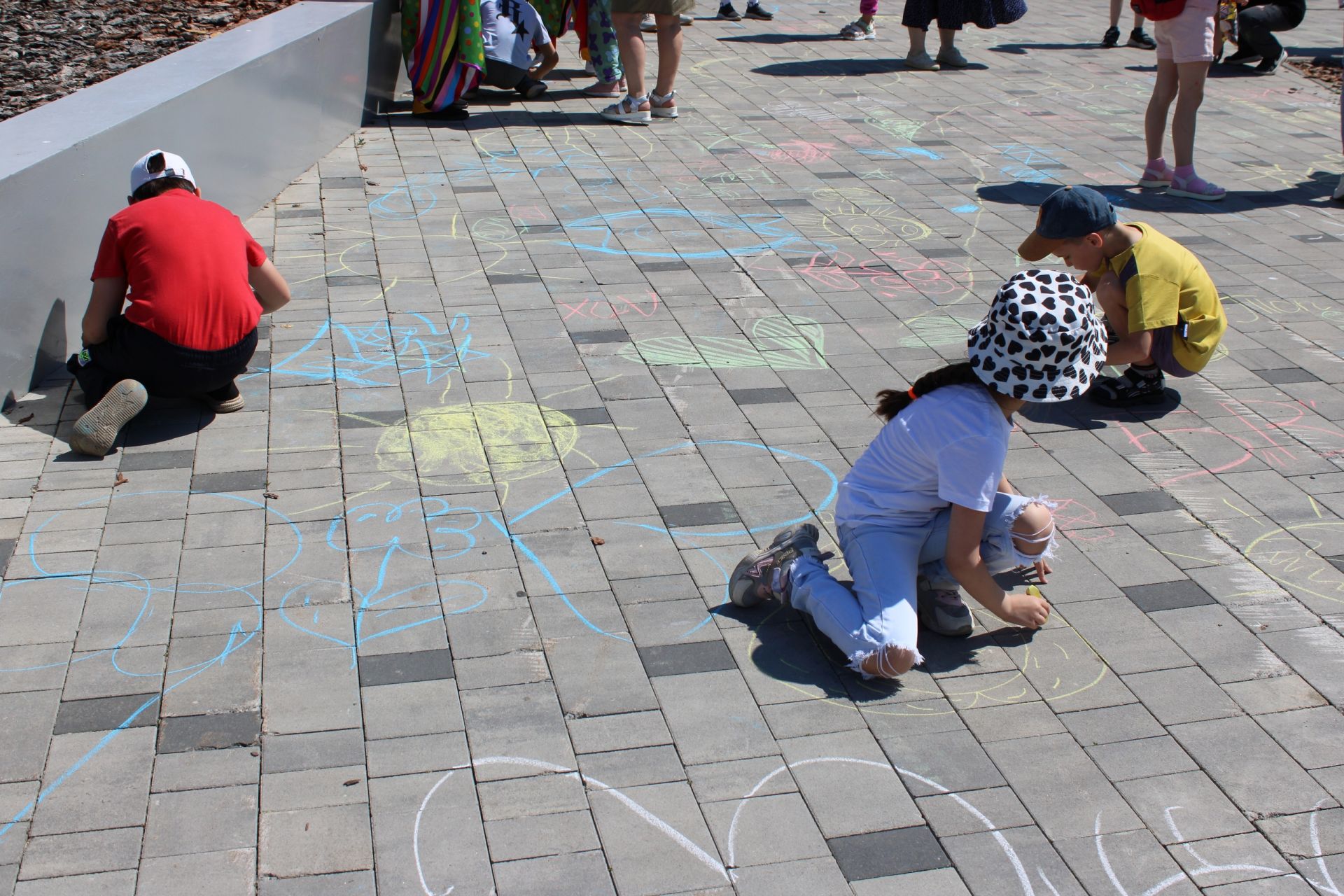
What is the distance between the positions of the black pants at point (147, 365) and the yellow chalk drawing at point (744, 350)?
5.18ft

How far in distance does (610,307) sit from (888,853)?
3.23 metres

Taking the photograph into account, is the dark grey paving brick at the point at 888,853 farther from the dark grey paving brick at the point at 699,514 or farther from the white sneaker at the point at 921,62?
the white sneaker at the point at 921,62

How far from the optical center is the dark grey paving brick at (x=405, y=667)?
3000 mm

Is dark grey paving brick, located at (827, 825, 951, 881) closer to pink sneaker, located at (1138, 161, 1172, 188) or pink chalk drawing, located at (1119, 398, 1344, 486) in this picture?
pink chalk drawing, located at (1119, 398, 1344, 486)

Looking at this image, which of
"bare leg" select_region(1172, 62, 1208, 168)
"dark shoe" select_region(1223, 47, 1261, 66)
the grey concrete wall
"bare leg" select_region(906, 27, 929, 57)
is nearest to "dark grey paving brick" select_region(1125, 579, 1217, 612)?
the grey concrete wall

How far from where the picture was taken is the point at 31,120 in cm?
495

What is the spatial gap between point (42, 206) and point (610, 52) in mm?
5351

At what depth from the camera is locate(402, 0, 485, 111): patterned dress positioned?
8.19 meters

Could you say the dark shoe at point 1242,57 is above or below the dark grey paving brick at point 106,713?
above

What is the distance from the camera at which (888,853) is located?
254cm

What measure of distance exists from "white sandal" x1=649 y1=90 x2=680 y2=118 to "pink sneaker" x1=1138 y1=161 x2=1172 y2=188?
10.5 feet

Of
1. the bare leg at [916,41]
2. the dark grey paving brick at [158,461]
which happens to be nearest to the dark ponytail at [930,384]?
the dark grey paving brick at [158,461]

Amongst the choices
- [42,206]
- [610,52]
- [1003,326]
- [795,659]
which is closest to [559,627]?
[795,659]

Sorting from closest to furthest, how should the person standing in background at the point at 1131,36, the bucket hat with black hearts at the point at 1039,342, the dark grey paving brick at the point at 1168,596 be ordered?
the bucket hat with black hearts at the point at 1039,342 → the dark grey paving brick at the point at 1168,596 → the person standing in background at the point at 1131,36
